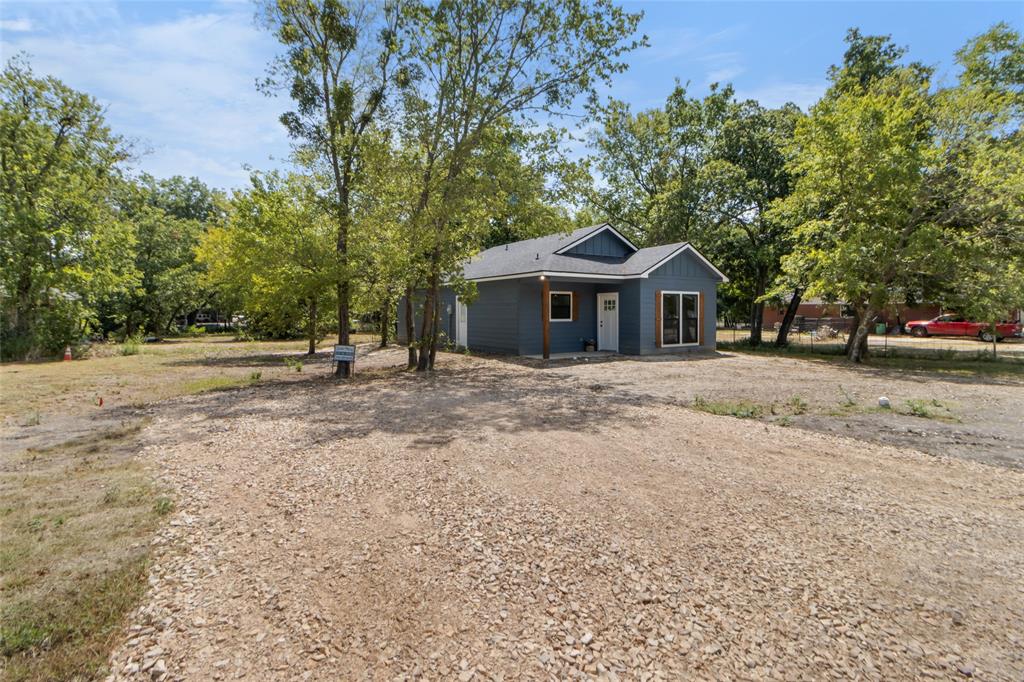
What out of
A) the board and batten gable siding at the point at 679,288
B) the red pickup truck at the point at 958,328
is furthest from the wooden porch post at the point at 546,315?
the red pickup truck at the point at 958,328

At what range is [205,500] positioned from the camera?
417cm

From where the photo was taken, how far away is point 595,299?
17797 millimetres

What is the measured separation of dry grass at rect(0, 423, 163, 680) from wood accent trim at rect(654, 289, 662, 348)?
587 inches

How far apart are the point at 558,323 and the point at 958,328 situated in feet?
85.9

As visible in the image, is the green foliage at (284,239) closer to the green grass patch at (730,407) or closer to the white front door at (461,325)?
the white front door at (461,325)

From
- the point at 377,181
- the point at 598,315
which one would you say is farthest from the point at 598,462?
the point at 598,315

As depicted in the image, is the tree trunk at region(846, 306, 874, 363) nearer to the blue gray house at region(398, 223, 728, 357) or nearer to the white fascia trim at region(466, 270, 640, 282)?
the blue gray house at region(398, 223, 728, 357)

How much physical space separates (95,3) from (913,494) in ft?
33.8

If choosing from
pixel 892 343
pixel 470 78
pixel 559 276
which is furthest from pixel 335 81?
pixel 892 343

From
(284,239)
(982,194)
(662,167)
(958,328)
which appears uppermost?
(662,167)

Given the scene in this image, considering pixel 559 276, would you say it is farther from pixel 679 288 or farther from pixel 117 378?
pixel 117 378

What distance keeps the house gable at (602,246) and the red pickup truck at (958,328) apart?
68.2ft

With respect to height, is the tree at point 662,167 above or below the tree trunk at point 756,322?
above

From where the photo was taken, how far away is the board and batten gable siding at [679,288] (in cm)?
1658
